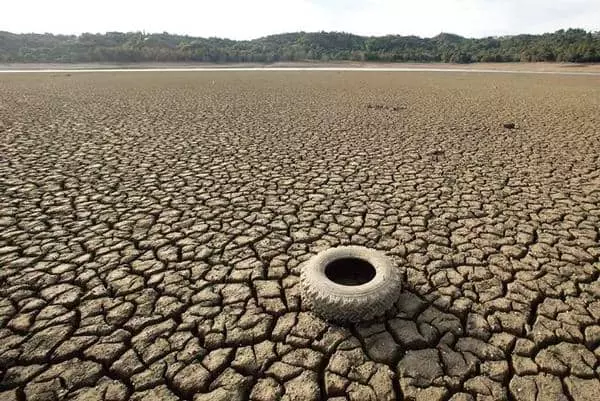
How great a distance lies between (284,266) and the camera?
3332 millimetres

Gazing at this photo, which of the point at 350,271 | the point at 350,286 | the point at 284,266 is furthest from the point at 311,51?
the point at 350,286

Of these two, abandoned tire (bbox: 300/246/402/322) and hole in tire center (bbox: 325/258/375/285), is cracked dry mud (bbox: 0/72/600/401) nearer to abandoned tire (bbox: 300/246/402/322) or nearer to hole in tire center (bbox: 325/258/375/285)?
abandoned tire (bbox: 300/246/402/322)

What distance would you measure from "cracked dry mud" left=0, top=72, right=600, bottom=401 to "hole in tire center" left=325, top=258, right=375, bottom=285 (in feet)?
1.13

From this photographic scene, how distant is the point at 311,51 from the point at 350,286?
76.2 m

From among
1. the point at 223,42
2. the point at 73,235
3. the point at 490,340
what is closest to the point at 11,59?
the point at 223,42

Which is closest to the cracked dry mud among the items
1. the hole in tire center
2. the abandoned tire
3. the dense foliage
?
the abandoned tire

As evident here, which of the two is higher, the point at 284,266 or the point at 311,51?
the point at 311,51

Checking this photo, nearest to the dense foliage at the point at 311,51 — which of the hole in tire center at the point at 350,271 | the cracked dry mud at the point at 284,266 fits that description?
the cracked dry mud at the point at 284,266

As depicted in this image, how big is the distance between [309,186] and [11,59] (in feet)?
210

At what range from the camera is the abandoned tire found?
2588 millimetres

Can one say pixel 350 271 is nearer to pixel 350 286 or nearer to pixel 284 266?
pixel 350 286

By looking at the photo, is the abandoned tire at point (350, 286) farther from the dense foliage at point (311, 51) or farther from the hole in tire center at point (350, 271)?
the dense foliage at point (311, 51)

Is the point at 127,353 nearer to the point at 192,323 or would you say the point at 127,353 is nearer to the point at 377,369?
the point at 192,323

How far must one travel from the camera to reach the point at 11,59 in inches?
2013
